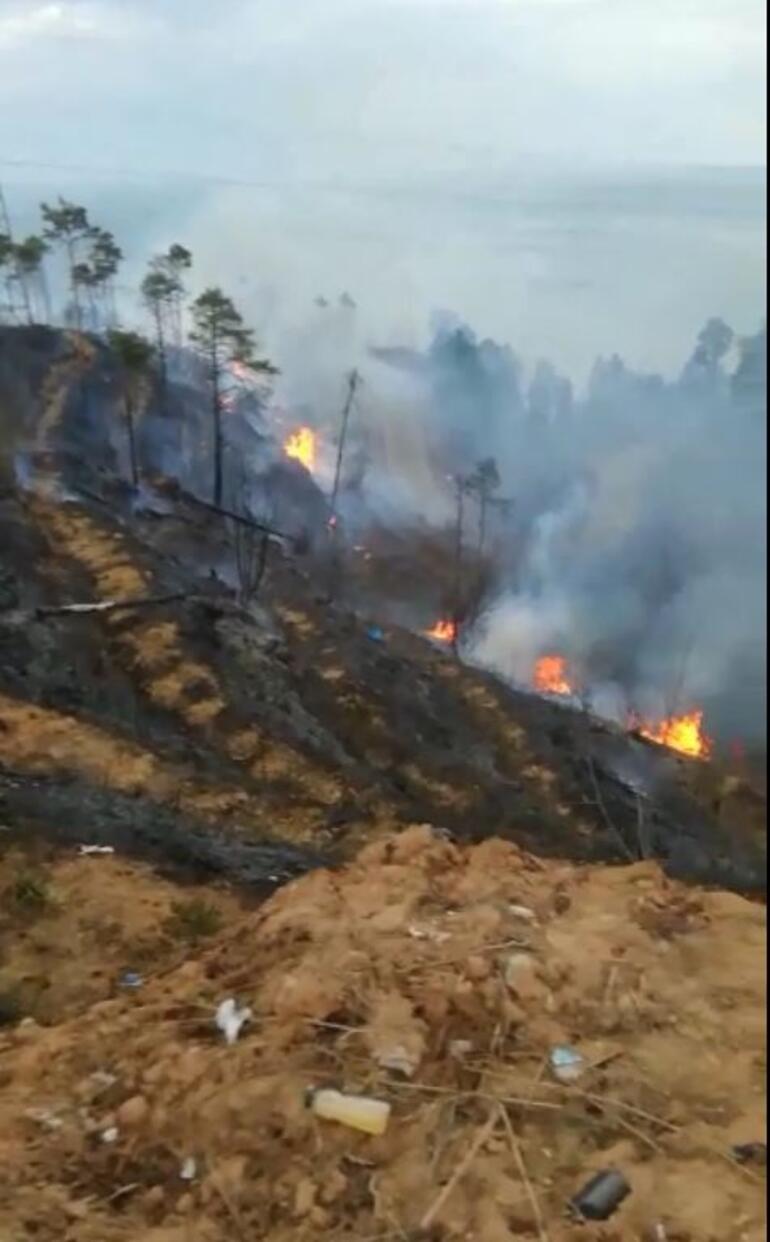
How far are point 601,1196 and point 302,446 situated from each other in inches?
106

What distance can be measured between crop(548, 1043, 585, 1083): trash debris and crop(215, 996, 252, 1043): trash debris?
0.71 m

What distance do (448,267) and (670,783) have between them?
167cm

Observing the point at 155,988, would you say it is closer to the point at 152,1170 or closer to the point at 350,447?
the point at 152,1170

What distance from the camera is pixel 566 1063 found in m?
2.57

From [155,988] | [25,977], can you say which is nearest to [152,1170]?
[155,988]

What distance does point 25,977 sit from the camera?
367 centimetres

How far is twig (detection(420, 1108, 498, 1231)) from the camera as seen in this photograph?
7.49 ft

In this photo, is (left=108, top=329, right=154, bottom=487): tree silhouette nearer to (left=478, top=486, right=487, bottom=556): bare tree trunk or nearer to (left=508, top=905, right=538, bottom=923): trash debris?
(left=478, top=486, right=487, bottom=556): bare tree trunk

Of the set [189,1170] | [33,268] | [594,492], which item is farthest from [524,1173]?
[33,268]

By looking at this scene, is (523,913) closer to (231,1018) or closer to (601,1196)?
(231,1018)

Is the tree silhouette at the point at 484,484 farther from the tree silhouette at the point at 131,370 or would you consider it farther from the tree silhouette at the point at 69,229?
the tree silhouette at the point at 69,229

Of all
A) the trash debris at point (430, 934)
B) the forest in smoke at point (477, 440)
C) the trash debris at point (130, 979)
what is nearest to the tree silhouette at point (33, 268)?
the forest in smoke at point (477, 440)

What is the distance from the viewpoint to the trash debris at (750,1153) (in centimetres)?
221

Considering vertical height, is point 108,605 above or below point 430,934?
above
